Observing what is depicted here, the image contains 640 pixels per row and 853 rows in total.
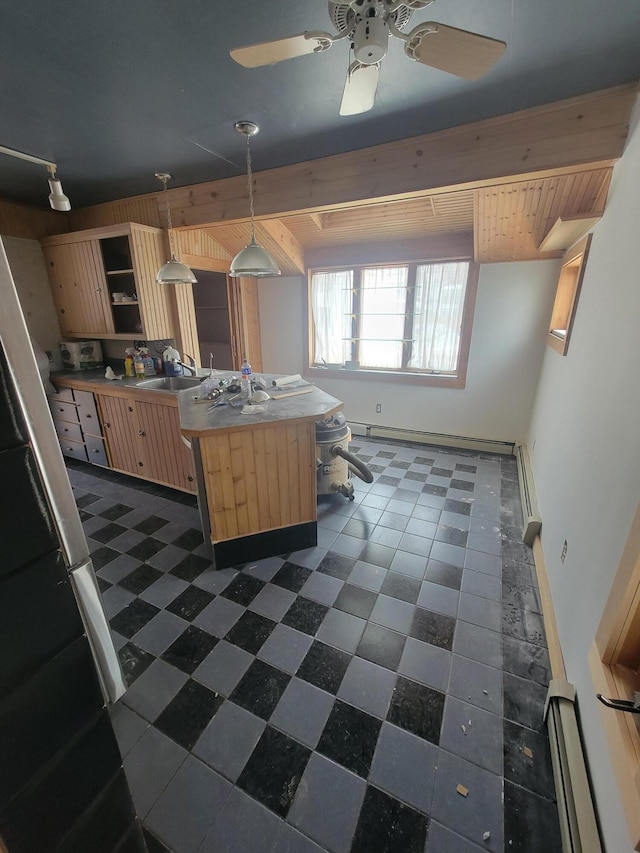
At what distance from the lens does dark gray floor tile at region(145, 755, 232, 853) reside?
41.2 inches

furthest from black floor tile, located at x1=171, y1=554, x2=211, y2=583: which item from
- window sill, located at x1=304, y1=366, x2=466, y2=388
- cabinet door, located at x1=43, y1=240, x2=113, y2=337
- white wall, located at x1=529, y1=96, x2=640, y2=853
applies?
window sill, located at x1=304, y1=366, x2=466, y2=388

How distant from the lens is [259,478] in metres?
2.09

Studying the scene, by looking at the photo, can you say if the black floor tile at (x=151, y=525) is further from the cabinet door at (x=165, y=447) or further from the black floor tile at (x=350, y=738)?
the black floor tile at (x=350, y=738)

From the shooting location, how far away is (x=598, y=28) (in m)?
1.34

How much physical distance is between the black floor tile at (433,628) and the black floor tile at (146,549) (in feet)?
5.46

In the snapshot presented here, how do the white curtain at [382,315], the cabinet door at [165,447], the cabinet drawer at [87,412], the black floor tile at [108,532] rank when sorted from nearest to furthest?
1. the black floor tile at [108,532]
2. the cabinet door at [165,447]
3. the cabinet drawer at [87,412]
4. the white curtain at [382,315]

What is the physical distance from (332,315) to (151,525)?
317 cm

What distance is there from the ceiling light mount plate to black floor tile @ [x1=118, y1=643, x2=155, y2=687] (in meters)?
2.85

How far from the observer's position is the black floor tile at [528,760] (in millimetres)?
1164

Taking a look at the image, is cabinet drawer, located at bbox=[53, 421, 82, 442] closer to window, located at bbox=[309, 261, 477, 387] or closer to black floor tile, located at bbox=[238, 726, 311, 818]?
window, located at bbox=[309, 261, 477, 387]

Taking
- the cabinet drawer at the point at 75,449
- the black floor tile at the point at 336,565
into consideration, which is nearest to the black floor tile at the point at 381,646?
the black floor tile at the point at 336,565

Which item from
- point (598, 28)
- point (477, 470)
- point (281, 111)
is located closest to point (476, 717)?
point (477, 470)

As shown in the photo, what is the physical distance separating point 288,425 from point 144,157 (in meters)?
2.23

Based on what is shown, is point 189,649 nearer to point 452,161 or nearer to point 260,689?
point 260,689
